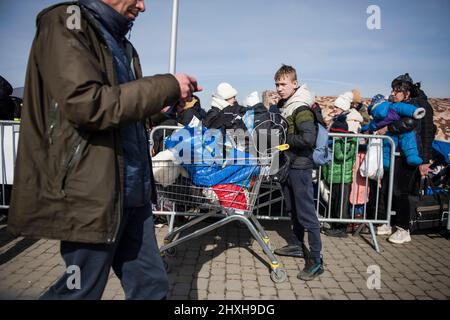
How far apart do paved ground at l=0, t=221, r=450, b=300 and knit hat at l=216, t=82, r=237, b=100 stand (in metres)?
2.20

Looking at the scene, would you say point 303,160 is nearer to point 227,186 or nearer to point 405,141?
point 227,186

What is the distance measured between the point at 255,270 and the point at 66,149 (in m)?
2.76

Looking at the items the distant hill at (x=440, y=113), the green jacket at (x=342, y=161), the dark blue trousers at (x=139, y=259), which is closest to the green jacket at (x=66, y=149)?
the dark blue trousers at (x=139, y=259)

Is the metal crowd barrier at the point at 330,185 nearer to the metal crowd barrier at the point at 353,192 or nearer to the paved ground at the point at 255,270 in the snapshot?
the metal crowd barrier at the point at 353,192

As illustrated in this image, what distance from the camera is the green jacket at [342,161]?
15.9ft

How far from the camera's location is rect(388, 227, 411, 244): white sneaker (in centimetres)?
473

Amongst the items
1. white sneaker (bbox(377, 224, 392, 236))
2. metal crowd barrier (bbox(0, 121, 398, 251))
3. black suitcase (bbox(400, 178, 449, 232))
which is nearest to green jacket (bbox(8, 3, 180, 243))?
metal crowd barrier (bbox(0, 121, 398, 251))

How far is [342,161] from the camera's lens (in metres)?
4.88

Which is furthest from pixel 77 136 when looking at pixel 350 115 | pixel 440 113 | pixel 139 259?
pixel 440 113

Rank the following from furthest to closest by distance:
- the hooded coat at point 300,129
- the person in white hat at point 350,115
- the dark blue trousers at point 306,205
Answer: the person in white hat at point 350,115 → the dark blue trousers at point 306,205 → the hooded coat at point 300,129

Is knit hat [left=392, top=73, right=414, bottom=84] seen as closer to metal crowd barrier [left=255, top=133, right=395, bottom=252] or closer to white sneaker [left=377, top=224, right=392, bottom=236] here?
metal crowd barrier [left=255, top=133, right=395, bottom=252]

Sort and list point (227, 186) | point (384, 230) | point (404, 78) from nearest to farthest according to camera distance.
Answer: point (227, 186)
point (404, 78)
point (384, 230)

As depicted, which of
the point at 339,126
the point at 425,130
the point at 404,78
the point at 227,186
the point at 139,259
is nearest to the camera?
the point at 139,259
